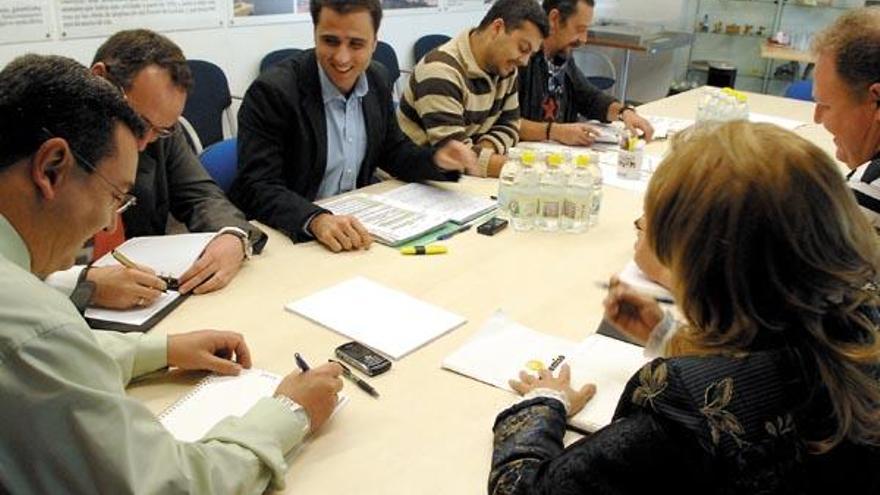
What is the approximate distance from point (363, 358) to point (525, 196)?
836 mm

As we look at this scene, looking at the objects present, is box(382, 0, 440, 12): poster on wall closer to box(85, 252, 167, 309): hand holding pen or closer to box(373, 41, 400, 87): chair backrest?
box(373, 41, 400, 87): chair backrest

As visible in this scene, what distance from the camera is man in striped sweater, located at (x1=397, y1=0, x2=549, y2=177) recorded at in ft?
8.40

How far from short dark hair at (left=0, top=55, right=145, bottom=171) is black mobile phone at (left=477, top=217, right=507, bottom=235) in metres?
1.11

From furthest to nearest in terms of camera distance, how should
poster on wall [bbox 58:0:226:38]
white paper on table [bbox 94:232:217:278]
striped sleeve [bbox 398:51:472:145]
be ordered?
poster on wall [bbox 58:0:226:38], striped sleeve [bbox 398:51:472:145], white paper on table [bbox 94:232:217:278]

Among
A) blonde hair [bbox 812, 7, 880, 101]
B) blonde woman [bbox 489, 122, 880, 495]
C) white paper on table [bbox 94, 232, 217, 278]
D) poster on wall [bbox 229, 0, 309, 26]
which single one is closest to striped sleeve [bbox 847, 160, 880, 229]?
blonde hair [bbox 812, 7, 880, 101]

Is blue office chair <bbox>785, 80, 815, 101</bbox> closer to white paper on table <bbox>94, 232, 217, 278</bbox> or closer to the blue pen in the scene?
white paper on table <bbox>94, 232, 217, 278</bbox>

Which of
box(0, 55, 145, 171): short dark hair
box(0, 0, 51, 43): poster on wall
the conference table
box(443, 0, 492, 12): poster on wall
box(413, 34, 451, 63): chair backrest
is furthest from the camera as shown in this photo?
box(443, 0, 492, 12): poster on wall

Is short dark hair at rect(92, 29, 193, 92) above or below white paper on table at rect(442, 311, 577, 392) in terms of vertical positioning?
above

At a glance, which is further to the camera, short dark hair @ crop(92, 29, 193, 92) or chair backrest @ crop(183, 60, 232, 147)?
chair backrest @ crop(183, 60, 232, 147)

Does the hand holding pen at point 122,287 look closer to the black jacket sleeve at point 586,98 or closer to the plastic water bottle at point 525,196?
the plastic water bottle at point 525,196

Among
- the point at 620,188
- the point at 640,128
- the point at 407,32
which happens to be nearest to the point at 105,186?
the point at 620,188

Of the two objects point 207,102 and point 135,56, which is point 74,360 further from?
point 207,102

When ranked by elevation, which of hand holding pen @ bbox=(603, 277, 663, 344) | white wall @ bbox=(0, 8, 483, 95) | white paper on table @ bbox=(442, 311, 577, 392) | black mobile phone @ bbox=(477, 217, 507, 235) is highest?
white wall @ bbox=(0, 8, 483, 95)

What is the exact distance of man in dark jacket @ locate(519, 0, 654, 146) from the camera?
3.03 m
